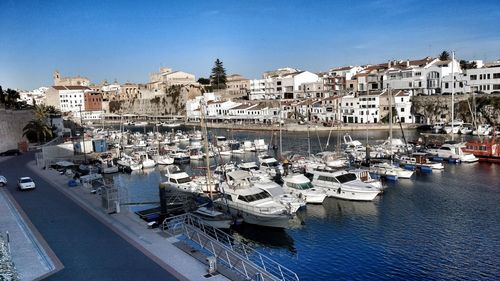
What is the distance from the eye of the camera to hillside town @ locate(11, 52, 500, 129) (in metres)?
75.7

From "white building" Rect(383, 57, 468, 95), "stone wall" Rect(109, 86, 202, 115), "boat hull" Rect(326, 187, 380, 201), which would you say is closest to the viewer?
"boat hull" Rect(326, 187, 380, 201)

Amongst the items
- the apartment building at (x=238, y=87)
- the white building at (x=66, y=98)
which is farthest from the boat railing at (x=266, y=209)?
the white building at (x=66, y=98)

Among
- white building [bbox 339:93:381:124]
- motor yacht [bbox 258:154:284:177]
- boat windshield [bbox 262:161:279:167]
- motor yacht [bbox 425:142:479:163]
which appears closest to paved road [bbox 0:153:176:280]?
motor yacht [bbox 258:154:284:177]

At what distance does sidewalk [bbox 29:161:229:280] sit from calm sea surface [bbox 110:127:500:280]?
16.2 ft

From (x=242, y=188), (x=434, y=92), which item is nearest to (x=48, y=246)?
(x=242, y=188)

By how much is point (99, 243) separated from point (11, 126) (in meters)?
43.7

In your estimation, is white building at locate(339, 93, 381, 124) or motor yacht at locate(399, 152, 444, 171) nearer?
motor yacht at locate(399, 152, 444, 171)

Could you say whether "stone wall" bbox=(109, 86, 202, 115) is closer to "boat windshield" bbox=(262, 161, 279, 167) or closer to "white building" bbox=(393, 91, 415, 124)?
"white building" bbox=(393, 91, 415, 124)

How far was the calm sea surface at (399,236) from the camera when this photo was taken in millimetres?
17047

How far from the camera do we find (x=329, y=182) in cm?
2827

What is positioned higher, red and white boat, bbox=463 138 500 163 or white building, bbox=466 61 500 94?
white building, bbox=466 61 500 94

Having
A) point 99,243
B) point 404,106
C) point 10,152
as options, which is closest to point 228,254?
point 99,243

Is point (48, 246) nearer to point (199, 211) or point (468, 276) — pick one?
point (199, 211)

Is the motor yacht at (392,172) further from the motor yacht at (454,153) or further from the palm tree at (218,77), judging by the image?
the palm tree at (218,77)
